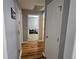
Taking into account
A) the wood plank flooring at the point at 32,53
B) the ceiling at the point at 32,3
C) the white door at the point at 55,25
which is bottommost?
the wood plank flooring at the point at 32,53

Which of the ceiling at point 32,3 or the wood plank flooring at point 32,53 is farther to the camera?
the ceiling at point 32,3

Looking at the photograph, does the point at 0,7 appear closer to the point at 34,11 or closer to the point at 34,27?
the point at 34,11

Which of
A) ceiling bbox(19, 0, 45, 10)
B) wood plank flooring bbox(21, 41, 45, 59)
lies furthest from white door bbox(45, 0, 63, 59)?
ceiling bbox(19, 0, 45, 10)

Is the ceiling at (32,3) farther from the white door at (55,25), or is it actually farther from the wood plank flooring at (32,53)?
the wood plank flooring at (32,53)

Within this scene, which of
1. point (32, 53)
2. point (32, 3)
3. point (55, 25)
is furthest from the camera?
point (32, 3)

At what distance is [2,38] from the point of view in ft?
2.50

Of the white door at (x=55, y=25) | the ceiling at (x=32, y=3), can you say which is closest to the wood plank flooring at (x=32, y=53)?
the white door at (x=55, y=25)

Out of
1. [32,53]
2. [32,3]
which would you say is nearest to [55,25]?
[32,53]

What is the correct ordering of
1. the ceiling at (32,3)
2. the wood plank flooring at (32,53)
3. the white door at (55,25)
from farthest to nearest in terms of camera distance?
the ceiling at (32,3) → the wood plank flooring at (32,53) → the white door at (55,25)

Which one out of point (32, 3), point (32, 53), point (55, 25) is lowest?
point (32, 53)

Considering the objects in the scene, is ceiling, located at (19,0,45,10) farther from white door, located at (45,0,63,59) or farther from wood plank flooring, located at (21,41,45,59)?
wood plank flooring, located at (21,41,45,59)

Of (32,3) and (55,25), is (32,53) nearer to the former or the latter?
(55,25)

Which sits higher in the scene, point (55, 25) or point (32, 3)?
point (32, 3)

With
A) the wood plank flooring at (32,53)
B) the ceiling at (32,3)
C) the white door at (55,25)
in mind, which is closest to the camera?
the white door at (55,25)
